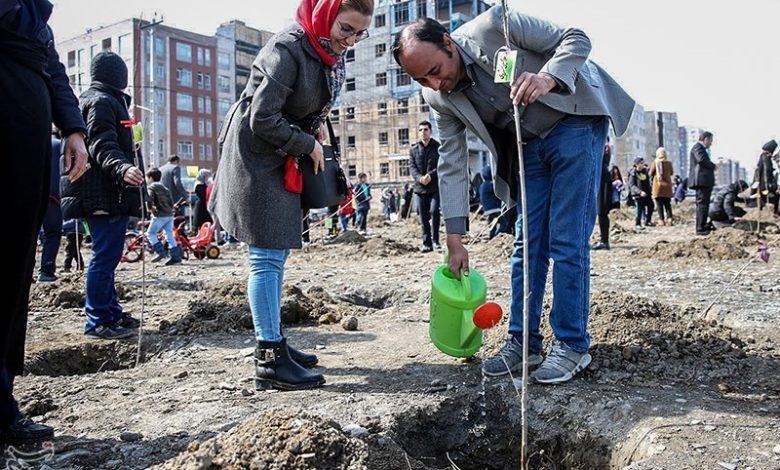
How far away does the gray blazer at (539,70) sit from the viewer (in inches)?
104

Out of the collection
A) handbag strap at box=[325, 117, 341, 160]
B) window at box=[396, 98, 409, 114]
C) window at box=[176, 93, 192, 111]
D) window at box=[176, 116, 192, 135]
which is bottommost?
handbag strap at box=[325, 117, 341, 160]

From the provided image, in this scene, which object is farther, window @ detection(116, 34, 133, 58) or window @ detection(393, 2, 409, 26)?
window @ detection(393, 2, 409, 26)

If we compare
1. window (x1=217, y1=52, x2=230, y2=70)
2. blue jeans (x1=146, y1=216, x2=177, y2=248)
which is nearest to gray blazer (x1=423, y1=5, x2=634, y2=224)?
blue jeans (x1=146, y1=216, x2=177, y2=248)

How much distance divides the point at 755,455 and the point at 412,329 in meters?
2.27

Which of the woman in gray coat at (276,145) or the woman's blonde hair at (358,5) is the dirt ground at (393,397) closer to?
the woman in gray coat at (276,145)

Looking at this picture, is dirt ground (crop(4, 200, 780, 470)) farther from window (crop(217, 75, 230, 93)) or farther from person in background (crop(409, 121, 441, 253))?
window (crop(217, 75, 230, 93))

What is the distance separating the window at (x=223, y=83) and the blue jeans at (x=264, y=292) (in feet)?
238


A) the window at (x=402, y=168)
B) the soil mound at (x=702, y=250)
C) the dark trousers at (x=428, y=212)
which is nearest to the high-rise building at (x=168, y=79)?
the window at (x=402, y=168)

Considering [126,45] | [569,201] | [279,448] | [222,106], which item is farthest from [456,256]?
[222,106]

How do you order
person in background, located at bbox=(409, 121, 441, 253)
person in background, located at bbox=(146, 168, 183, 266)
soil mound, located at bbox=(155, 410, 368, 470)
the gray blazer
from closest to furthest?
soil mound, located at bbox=(155, 410, 368, 470) < the gray blazer < person in background, located at bbox=(146, 168, 183, 266) < person in background, located at bbox=(409, 121, 441, 253)

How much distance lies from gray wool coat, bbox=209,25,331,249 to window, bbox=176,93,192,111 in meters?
68.4

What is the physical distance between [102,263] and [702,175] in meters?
10.1

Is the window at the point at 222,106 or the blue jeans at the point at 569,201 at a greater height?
the window at the point at 222,106

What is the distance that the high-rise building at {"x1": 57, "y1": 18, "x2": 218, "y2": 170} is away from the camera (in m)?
63.0
